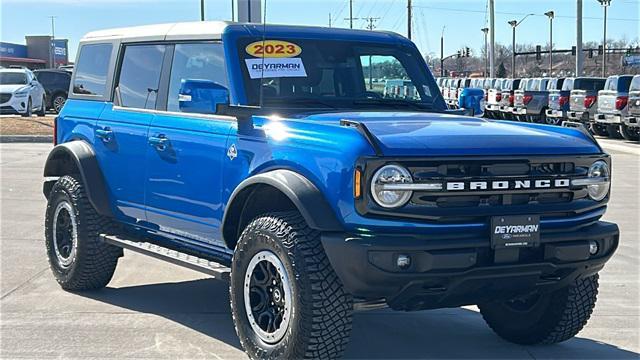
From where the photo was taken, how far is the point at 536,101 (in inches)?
1236

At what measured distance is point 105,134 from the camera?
6.53 m

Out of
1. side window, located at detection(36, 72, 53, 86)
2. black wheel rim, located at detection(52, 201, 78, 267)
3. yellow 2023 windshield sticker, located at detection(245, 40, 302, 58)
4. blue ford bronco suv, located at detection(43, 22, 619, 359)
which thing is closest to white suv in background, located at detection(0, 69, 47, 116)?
side window, located at detection(36, 72, 53, 86)

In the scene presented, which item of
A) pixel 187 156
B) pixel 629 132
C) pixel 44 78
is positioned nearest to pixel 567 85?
pixel 629 132

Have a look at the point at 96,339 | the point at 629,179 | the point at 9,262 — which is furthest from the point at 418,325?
the point at 629,179

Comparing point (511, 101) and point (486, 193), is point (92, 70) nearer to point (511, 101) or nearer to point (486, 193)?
point (486, 193)

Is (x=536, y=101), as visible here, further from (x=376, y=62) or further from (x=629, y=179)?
(x=376, y=62)

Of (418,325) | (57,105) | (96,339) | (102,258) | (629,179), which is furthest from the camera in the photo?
(57,105)

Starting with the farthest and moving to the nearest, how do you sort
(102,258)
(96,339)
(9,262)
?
(9,262) < (102,258) < (96,339)

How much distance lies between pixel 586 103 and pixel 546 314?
2278 cm

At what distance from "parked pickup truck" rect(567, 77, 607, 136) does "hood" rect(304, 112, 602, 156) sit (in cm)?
2235

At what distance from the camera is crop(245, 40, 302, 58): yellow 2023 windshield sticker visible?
18.8ft

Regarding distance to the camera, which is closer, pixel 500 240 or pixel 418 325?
pixel 500 240

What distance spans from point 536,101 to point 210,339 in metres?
27.4

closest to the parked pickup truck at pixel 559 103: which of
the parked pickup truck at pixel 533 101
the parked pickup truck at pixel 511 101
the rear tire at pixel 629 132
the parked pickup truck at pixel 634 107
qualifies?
the parked pickup truck at pixel 533 101
